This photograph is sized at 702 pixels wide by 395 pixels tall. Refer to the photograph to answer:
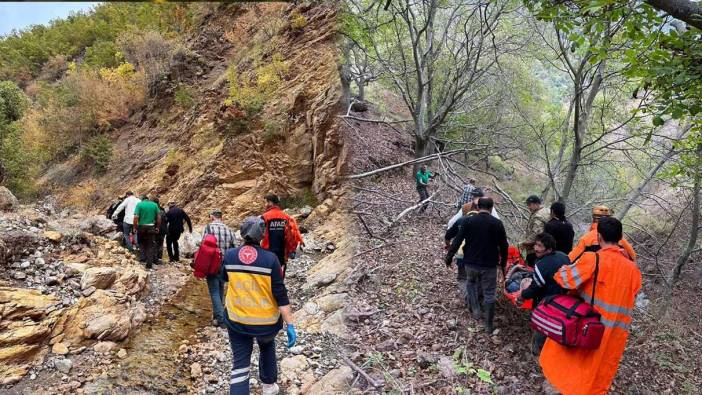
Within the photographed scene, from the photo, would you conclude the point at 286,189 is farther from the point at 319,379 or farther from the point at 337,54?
the point at 319,379

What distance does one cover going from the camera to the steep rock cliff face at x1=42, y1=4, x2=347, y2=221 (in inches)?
415

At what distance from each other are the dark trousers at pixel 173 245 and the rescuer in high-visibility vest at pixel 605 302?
7.58m

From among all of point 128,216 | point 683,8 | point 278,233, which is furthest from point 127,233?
point 683,8

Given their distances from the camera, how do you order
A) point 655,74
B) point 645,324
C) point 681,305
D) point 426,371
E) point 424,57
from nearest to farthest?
point 655,74 → point 426,371 → point 645,324 → point 424,57 → point 681,305

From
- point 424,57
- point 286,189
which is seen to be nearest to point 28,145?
point 286,189

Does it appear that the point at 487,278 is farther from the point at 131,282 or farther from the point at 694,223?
the point at 694,223

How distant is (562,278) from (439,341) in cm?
167

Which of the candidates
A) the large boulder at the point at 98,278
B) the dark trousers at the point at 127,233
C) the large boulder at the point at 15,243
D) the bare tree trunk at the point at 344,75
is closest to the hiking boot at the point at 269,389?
the large boulder at the point at 98,278

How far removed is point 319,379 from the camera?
4191mm

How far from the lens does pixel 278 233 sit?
575 cm

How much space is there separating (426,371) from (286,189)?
7.23 m

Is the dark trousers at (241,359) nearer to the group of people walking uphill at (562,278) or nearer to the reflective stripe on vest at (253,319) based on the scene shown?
the reflective stripe on vest at (253,319)

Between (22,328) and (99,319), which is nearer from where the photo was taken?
(22,328)

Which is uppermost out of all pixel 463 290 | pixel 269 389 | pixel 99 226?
pixel 463 290
